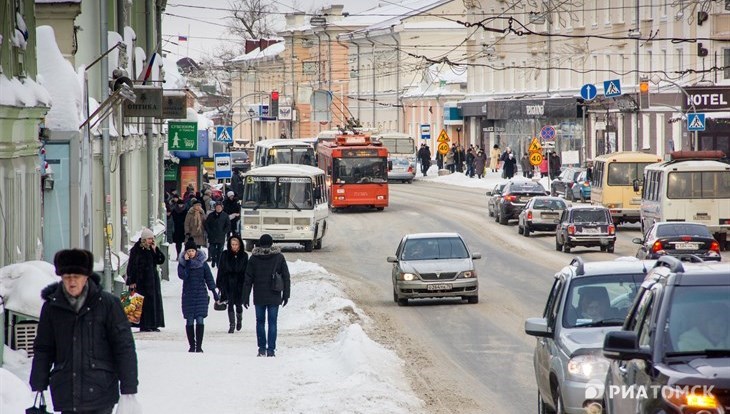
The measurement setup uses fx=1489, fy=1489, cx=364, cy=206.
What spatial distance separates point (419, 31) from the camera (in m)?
106

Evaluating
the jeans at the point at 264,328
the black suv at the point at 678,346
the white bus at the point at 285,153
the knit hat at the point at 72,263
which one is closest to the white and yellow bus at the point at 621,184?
the white bus at the point at 285,153

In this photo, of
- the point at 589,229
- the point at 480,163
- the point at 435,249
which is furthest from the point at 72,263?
the point at 480,163

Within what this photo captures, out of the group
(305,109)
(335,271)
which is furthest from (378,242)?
(305,109)

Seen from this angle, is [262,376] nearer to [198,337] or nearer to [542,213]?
[198,337]

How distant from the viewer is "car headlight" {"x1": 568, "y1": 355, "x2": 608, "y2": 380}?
465 inches

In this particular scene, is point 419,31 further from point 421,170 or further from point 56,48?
point 56,48

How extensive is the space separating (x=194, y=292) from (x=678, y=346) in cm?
1199

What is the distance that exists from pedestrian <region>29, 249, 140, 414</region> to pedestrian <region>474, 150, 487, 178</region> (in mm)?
71905

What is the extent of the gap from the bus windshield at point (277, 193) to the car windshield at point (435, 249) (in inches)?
564

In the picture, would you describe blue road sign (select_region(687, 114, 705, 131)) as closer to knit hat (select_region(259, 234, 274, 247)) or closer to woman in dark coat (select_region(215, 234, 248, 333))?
woman in dark coat (select_region(215, 234, 248, 333))

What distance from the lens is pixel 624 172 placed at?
51719mm

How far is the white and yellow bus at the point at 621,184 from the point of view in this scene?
51.4 metres

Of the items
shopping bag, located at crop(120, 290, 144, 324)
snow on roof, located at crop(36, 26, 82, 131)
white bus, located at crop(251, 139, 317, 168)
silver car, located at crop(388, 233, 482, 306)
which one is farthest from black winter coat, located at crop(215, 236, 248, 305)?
white bus, located at crop(251, 139, 317, 168)

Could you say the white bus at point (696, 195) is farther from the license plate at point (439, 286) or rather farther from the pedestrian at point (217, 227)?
the license plate at point (439, 286)
